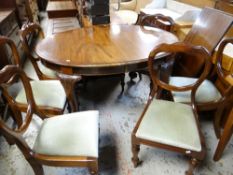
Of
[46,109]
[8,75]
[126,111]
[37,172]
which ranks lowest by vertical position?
[126,111]

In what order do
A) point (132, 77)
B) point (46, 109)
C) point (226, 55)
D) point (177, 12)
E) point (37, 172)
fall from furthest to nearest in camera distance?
point (177, 12) → point (132, 77) → point (226, 55) → point (46, 109) → point (37, 172)

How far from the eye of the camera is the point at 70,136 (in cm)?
114

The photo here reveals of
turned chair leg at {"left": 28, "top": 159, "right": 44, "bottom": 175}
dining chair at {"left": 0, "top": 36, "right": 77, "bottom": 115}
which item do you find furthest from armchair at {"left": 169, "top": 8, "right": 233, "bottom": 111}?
turned chair leg at {"left": 28, "top": 159, "right": 44, "bottom": 175}

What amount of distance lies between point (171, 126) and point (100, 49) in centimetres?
85

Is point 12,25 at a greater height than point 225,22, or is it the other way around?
point 225,22

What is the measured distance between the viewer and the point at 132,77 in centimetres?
259

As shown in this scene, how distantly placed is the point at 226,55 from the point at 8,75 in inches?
65.3

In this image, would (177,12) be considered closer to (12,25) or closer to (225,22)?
(225,22)

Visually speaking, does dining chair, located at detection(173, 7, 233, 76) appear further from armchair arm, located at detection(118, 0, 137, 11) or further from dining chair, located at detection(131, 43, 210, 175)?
armchair arm, located at detection(118, 0, 137, 11)

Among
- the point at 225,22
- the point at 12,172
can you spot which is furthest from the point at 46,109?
the point at 225,22

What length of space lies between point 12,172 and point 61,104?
0.67m

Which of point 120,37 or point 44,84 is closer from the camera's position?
point 44,84

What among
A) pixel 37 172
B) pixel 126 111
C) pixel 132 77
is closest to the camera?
pixel 37 172

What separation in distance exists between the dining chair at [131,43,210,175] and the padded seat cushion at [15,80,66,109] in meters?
0.65
